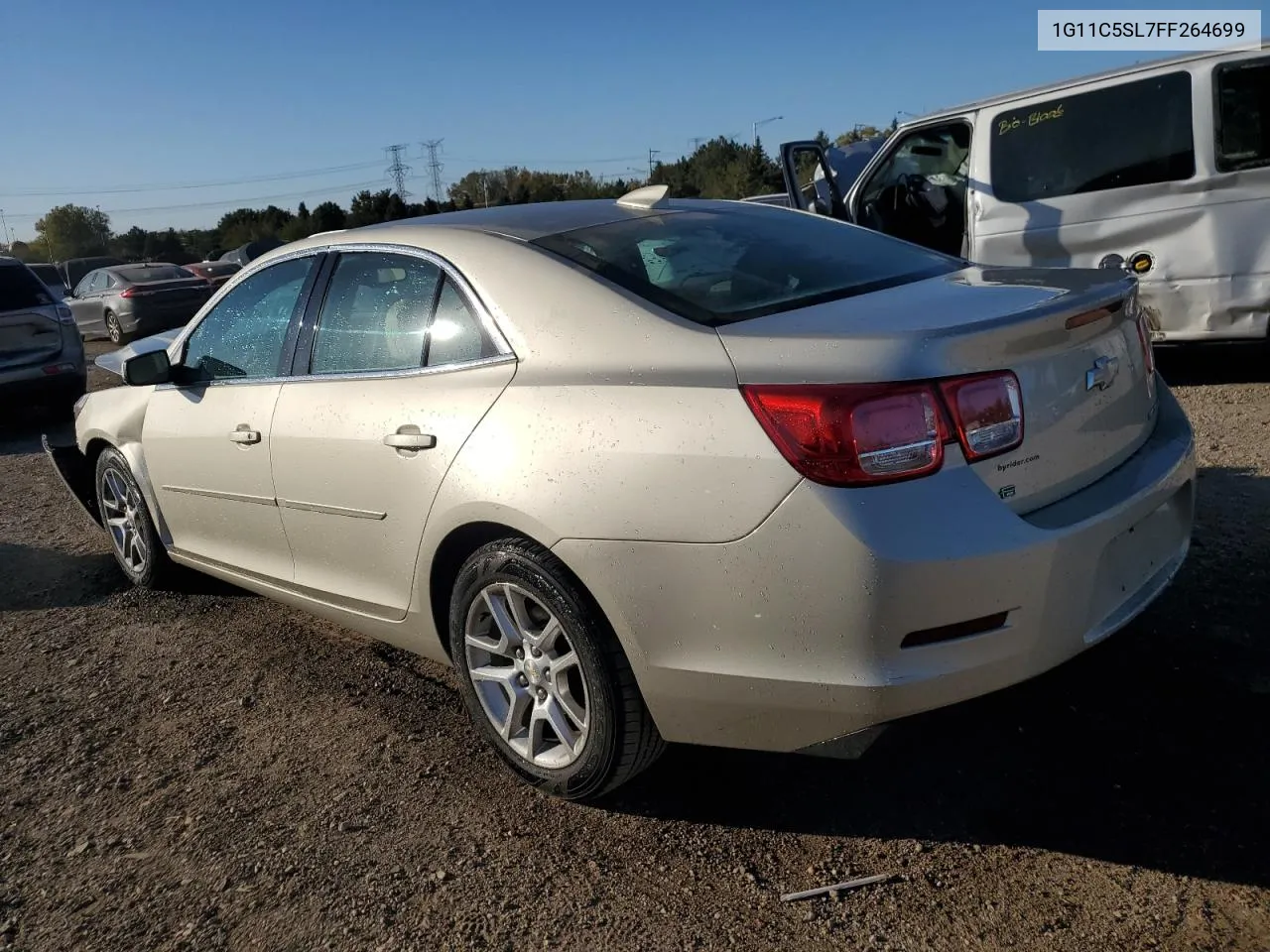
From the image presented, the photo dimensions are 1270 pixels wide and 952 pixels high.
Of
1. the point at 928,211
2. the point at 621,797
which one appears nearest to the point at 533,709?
→ the point at 621,797

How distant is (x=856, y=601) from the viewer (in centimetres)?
213

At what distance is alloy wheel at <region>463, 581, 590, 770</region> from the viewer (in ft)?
8.87

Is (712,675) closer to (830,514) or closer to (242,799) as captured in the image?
(830,514)

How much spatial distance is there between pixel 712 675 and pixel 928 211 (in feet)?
20.5

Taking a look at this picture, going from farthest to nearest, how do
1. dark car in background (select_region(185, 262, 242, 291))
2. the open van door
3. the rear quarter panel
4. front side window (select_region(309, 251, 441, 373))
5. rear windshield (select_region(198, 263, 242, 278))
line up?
rear windshield (select_region(198, 263, 242, 278))
dark car in background (select_region(185, 262, 242, 291))
the open van door
front side window (select_region(309, 251, 441, 373))
the rear quarter panel

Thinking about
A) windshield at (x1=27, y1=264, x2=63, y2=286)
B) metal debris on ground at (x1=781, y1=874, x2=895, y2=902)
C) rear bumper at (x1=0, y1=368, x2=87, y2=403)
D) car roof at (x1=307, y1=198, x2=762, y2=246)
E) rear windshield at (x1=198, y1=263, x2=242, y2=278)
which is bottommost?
metal debris on ground at (x1=781, y1=874, x2=895, y2=902)

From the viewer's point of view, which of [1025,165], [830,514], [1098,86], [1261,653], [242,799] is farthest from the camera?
[1025,165]

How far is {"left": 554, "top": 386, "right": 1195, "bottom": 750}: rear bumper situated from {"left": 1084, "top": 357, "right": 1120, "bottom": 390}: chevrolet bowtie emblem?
259 mm

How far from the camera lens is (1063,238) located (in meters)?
6.80

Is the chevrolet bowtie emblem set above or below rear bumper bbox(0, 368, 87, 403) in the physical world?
above

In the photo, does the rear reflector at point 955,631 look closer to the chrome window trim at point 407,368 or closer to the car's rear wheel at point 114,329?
the chrome window trim at point 407,368

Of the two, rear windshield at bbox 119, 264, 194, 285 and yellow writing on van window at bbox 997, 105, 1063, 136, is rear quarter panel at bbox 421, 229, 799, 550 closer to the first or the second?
yellow writing on van window at bbox 997, 105, 1063, 136

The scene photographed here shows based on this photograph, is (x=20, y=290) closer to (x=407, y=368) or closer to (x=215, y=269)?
(x=407, y=368)

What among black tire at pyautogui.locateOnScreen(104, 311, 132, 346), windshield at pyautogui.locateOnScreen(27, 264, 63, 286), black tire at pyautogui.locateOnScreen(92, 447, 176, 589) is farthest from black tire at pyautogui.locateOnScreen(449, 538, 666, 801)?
windshield at pyautogui.locateOnScreen(27, 264, 63, 286)
